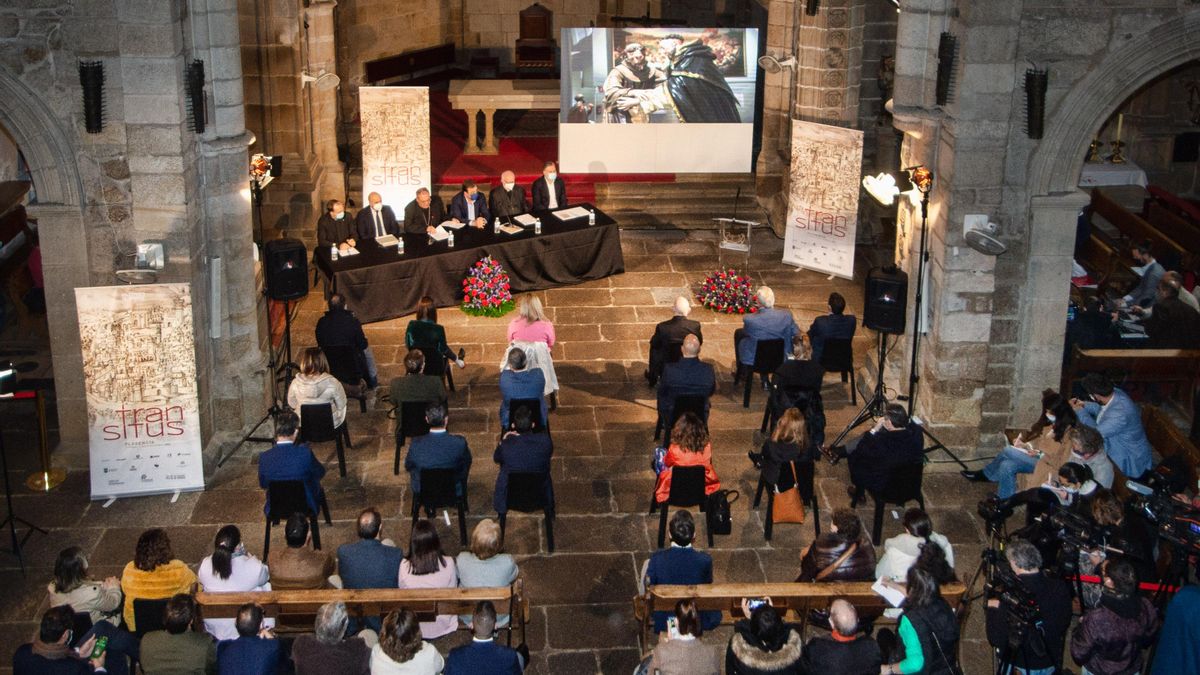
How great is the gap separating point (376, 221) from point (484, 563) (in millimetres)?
7606

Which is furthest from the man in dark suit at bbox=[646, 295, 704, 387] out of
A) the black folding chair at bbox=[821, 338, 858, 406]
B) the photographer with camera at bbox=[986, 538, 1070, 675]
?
the photographer with camera at bbox=[986, 538, 1070, 675]

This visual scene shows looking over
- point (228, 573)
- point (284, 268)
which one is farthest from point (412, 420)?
point (228, 573)

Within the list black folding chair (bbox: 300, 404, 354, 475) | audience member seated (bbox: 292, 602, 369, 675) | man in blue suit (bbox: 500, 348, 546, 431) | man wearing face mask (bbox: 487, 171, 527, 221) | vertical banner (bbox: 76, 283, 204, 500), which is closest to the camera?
audience member seated (bbox: 292, 602, 369, 675)

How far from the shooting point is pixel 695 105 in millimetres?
18219

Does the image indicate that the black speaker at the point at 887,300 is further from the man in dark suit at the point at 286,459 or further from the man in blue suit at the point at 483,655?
the man in blue suit at the point at 483,655

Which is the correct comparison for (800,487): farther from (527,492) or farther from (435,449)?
(435,449)

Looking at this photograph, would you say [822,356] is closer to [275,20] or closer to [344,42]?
[275,20]

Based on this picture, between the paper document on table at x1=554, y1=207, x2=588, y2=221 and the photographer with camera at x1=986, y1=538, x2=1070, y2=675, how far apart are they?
896 cm

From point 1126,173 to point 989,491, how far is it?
23.5 ft

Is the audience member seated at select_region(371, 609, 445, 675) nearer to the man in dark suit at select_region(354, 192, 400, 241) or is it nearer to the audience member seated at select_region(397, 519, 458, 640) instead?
the audience member seated at select_region(397, 519, 458, 640)

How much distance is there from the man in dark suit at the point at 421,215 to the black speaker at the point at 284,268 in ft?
10.5

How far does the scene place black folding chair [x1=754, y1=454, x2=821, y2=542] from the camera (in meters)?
11.3

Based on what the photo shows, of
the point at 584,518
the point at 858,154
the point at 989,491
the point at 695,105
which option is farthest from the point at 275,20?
the point at 989,491

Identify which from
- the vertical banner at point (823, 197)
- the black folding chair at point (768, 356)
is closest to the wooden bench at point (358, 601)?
the black folding chair at point (768, 356)
